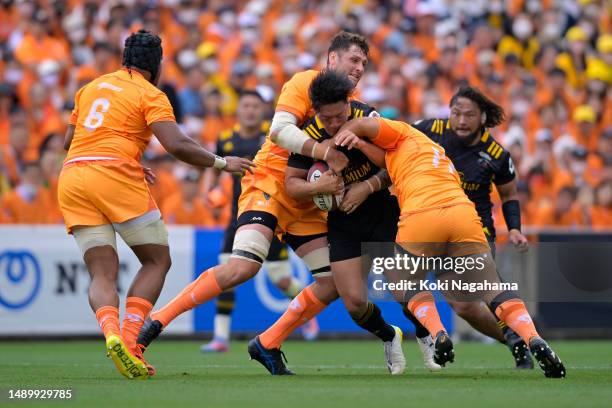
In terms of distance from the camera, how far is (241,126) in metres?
12.7

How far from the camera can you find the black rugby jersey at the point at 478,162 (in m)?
9.74

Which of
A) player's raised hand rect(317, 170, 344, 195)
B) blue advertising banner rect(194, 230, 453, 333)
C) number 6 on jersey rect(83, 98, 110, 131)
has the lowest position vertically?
blue advertising banner rect(194, 230, 453, 333)

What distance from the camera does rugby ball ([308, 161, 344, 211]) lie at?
28.5 ft

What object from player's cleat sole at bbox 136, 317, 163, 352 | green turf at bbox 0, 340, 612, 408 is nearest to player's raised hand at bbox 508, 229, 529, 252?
green turf at bbox 0, 340, 612, 408

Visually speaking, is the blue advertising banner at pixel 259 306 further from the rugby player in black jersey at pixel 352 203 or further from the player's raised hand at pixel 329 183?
the player's raised hand at pixel 329 183

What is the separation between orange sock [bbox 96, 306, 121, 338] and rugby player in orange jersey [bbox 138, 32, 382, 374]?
61cm

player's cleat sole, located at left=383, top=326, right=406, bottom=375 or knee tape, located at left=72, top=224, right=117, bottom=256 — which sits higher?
knee tape, located at left=72, top=224, right=117, bottom=256

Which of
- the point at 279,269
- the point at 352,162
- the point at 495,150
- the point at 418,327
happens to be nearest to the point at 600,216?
the point at 279,269

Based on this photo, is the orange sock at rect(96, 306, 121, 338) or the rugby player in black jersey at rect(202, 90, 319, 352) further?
the rugby player in black jersey at rect(202, 90, 319, 352)

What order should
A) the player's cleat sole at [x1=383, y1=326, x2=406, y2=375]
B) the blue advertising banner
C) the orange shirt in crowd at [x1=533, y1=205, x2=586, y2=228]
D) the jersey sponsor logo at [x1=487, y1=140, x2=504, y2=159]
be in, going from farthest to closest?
the orange shirt in crowd at [x1=533, y1=205, x2=586, y2=228], the blue advertising banner, the jersey sponsor logo at [x1=487, y1=140, x2=504, y2=159], the player's cleat sole at [x1=383, y1=326, x2=406, y2=375]

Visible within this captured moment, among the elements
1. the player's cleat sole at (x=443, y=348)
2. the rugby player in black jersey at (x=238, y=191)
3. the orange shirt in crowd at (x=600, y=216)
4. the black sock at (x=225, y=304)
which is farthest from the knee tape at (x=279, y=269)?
the orange shirt in crowd at (x=600, y=216)

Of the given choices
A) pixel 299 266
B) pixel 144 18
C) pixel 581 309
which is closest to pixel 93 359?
pixel 299 266

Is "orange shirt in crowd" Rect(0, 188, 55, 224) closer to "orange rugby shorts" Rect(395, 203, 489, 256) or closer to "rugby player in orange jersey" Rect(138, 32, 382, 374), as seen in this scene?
"rugby player in orange jersey" Rect(138, 32, 382, 374)

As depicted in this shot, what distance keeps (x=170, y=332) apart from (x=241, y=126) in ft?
10.0
